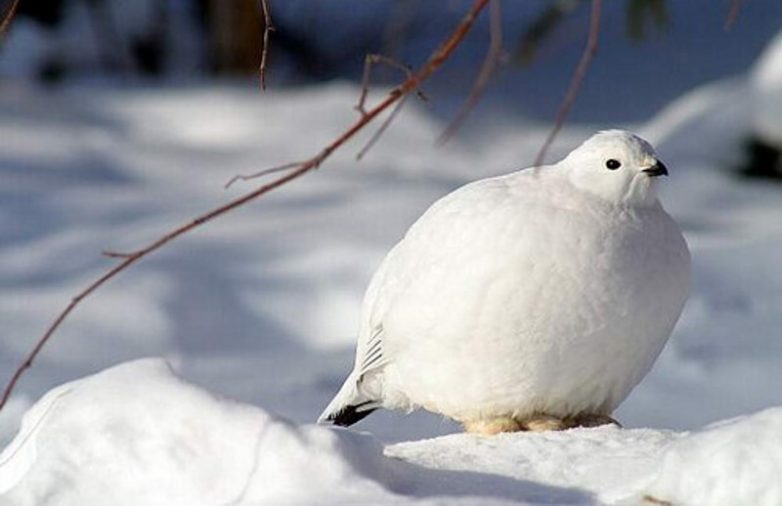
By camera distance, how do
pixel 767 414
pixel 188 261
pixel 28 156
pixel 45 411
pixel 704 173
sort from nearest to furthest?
pixel 767 414 → pixel 45 411 → pixel 188 261 → pixel 704 173 → pixel 28 156

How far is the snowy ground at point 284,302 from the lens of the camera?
2035mm

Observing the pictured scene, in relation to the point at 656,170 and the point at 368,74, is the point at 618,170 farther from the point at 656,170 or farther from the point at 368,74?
the point at 368,74

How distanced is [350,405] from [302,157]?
4.31 m

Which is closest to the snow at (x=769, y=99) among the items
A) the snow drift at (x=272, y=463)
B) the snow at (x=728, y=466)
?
the snow drift at (x=272, y=463)

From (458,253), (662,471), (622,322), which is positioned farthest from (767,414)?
(458,253)

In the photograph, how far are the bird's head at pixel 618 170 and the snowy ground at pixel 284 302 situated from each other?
1.08ft

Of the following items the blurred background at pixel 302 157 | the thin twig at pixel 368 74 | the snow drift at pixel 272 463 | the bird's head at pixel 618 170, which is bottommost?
the blurred background at pixel 302 157

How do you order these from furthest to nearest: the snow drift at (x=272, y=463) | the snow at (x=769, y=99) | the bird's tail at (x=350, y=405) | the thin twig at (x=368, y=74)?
1. the snow at (x=769, y=99)
2. the bird's tail at (x=350, y=405)
3. the snow drift at (x=272, y=463)
4. the thin twig at (x=368, y=74)

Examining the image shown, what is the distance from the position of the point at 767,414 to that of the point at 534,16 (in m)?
7.99

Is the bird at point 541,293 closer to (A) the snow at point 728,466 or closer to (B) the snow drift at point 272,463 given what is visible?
(B) the snow drift at point 272,463

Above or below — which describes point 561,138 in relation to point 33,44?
above

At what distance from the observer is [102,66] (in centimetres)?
888

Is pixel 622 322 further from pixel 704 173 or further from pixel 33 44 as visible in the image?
pixel 33 44

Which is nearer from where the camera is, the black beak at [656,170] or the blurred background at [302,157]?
the black beak at [656,170]
